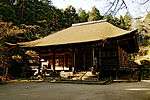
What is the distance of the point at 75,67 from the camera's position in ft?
85.6

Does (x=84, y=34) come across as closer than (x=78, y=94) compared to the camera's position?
No

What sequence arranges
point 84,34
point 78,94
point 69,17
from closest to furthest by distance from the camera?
point 78,94
point 84,34
point 69,17

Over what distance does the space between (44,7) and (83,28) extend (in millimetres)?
16315

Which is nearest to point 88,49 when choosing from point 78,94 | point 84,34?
point 84,34

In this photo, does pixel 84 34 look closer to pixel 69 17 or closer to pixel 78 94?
pixel 78 94

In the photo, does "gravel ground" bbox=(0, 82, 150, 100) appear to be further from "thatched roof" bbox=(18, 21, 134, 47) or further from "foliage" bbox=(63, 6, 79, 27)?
"foliage" bbox=(63, 6, 79, 27)

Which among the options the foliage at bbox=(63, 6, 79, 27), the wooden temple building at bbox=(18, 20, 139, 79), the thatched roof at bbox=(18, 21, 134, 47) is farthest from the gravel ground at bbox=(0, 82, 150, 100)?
the foliage at bbox=(63, 6, 79, 27)

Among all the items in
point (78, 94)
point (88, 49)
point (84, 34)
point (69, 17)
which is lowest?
point (78, 94)

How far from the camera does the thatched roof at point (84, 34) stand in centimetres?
2367

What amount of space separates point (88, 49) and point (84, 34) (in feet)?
5.00

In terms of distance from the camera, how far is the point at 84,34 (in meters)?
26.3

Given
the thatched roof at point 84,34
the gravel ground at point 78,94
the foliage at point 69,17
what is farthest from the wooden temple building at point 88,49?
the foliage at point 69,17

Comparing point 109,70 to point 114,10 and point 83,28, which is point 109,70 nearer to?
point 83,28

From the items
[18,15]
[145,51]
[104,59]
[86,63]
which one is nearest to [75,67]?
[86,63]
